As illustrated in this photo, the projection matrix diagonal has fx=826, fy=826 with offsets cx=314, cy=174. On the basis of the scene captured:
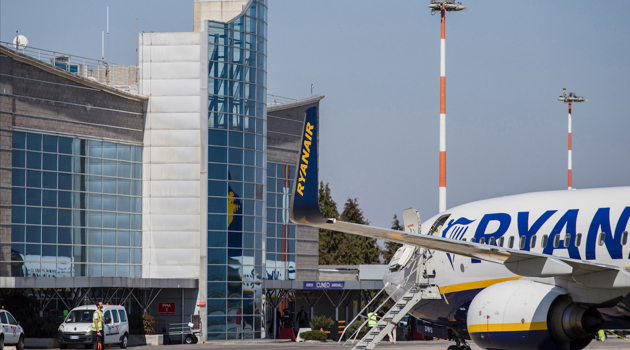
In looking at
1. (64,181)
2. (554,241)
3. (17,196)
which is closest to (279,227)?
(64,181)

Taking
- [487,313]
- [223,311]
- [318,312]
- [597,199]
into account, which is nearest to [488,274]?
[487,313]

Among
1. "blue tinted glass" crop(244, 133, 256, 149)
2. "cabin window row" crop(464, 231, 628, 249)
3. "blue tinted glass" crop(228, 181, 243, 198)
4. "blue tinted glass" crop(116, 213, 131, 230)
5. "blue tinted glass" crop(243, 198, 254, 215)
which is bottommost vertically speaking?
"blue tinted glass" crop(116, 213, 131, 230)

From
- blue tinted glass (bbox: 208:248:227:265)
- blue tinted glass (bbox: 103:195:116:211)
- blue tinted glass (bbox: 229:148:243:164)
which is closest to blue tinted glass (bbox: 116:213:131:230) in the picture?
blue tinted glass (bbox: 103:195:116:211)

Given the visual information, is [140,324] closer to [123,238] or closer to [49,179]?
[123,238]

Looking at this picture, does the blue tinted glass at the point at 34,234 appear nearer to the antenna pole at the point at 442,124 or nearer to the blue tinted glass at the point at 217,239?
the blue tinted glass at the point at 217,239

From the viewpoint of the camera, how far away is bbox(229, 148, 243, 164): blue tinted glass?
4393 cm

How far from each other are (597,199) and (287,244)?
41709 millimetres

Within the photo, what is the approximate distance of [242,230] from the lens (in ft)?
145

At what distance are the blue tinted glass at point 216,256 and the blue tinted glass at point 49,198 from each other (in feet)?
26.8

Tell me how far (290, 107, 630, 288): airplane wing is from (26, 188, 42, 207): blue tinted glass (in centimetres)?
3009

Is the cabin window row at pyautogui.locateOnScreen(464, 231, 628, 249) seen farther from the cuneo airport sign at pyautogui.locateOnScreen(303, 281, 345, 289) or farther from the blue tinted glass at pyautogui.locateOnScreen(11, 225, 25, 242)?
the cuneo airport sign at pyautogui.locateOnScreen(303, 281, 345, 289)

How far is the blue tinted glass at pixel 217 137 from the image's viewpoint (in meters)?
43.5

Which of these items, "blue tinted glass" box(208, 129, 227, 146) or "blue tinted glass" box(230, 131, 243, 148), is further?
"blue tinted glass" box(230, 131, 243, 148)

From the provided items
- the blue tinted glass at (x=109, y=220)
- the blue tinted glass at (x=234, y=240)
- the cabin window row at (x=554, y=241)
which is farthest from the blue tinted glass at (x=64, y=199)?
the cabin window row at (x=554, y=241)
